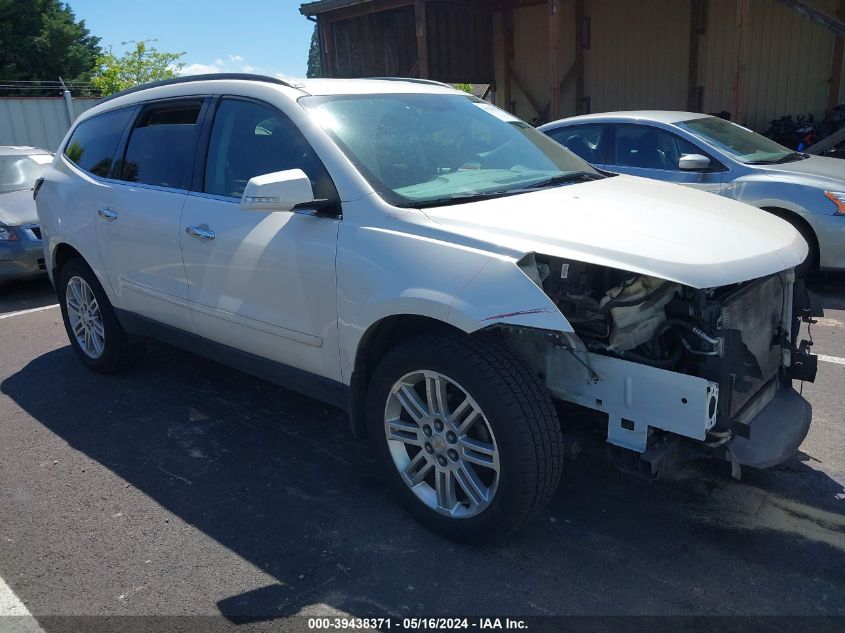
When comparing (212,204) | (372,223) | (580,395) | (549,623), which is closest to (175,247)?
(212,204)

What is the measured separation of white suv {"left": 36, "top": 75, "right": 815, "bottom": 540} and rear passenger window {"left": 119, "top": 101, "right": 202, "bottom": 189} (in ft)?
0.07

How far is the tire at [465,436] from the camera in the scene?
2773 mm

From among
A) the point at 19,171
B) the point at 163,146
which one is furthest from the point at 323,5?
the point at 163,146

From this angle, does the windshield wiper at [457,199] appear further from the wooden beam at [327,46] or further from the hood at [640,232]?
the wooden beam at [327,46]

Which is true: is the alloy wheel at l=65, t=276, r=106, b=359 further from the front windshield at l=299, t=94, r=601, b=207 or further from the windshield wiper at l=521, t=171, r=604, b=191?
the windshield wiper at l=521, t=171, r=604, b=191

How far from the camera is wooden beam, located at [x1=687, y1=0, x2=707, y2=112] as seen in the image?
13.6 metres

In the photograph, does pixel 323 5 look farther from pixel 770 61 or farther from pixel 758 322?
pixel 758 322

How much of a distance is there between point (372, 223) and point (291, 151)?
2.43 ft

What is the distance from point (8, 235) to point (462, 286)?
701cm

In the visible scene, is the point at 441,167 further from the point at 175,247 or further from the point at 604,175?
the point at 175,247

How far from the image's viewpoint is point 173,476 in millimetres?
3820

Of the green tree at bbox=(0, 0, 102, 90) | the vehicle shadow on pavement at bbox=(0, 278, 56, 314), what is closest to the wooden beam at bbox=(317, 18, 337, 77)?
the vehicle shadow on pavement at bbox=(0, 278, 56, 314)

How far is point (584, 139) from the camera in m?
7.95

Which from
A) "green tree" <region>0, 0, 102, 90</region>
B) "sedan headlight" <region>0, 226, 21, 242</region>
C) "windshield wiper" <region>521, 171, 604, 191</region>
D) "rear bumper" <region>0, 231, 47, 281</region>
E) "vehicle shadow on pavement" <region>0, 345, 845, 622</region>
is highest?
"green tree" <region>0, 0, 102, 90</region>
